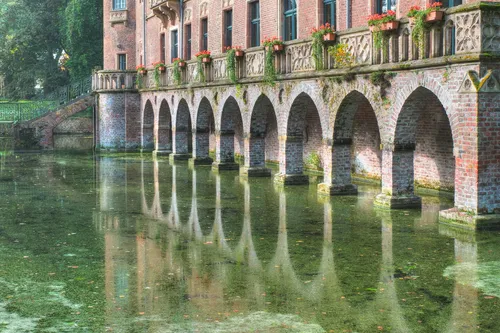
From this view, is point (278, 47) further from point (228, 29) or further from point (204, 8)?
point (204, 8)

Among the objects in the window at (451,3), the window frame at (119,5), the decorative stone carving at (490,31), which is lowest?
the decorative stone carving at (490,31)

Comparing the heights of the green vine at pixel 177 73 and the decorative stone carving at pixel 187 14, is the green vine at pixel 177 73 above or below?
below

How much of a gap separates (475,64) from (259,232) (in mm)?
4734

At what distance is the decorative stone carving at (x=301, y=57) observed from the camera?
19766 mm

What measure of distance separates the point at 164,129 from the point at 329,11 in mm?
14109

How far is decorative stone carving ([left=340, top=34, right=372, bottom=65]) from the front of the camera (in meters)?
17.0

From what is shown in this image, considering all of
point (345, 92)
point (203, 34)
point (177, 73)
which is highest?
point (203, 34)

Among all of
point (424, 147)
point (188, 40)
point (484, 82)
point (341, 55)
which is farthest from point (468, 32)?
point (188, 40)

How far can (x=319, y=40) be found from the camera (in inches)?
744

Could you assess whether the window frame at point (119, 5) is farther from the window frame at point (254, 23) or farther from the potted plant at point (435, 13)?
the potted plant at point (435, 13)

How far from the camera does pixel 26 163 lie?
3062 centimetres

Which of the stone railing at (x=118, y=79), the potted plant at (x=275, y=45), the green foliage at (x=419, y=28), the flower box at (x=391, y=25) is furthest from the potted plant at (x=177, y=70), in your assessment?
the green foliage at (x=419, y=28)

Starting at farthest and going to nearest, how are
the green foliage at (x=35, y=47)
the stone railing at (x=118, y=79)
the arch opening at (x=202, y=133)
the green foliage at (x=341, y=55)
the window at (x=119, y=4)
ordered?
1. the green foliage at (x=35, y=47)
2. the window at (x=119, y=4)
3. the stone railing at (x=118, y=79)
4. the arch opening at (x=202, y=133)
5. the green foliage at (x=341, y=55)

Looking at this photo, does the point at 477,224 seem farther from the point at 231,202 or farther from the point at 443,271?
the point at 231,202
